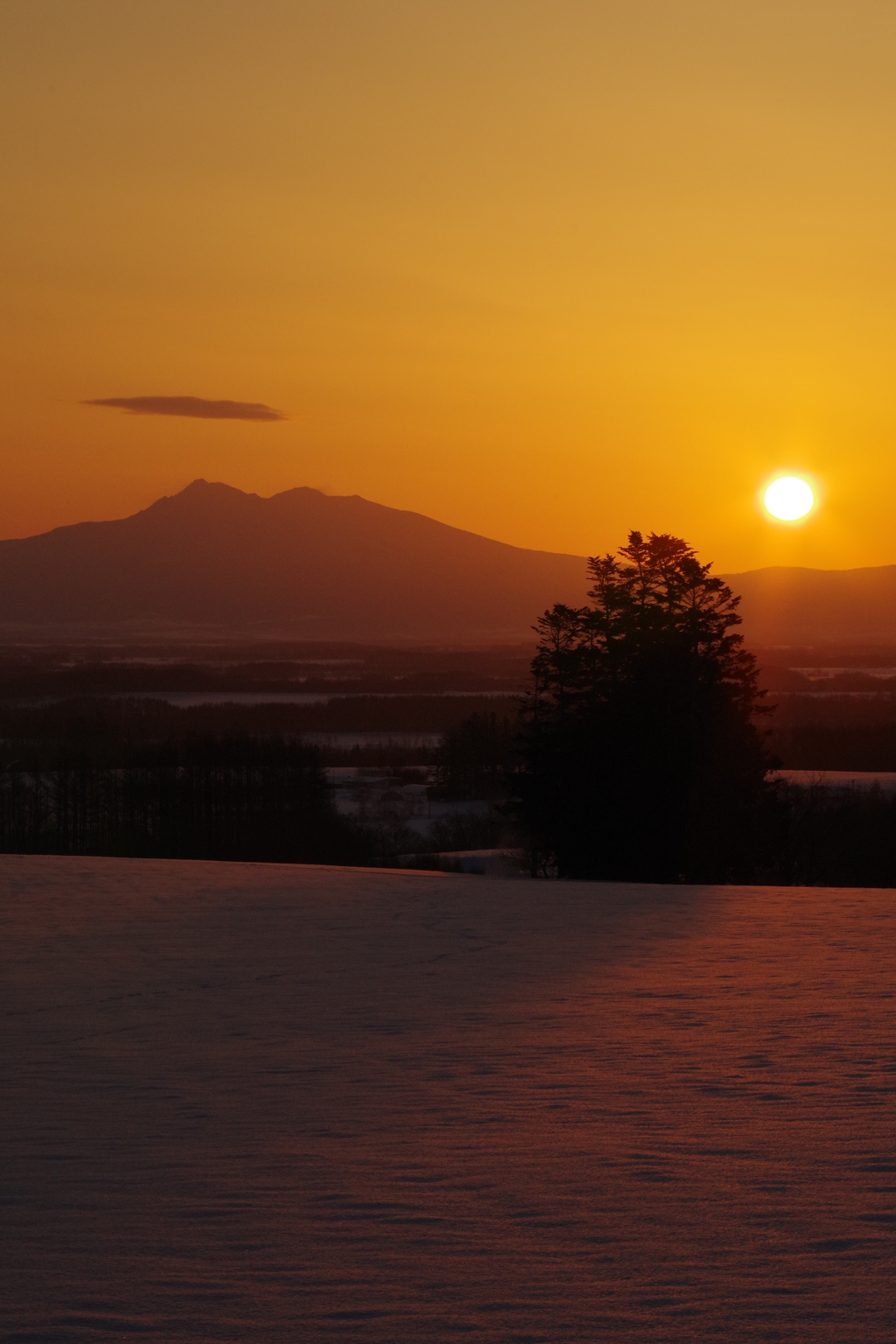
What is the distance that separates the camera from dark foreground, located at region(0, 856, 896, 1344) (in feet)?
14.5

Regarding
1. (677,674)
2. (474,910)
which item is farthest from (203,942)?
(677,674)

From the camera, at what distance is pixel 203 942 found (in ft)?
47.3

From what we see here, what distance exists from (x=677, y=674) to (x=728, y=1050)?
89.0 ft

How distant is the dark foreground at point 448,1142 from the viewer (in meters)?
4.43

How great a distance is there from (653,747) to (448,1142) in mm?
28131

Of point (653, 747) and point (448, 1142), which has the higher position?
point (653, 747)

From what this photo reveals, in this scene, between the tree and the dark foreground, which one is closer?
the dark foreground

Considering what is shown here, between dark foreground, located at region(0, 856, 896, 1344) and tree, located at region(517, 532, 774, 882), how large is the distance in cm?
1972

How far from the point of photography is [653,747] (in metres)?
34.1

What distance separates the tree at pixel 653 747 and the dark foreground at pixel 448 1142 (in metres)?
19.7

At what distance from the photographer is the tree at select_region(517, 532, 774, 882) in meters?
33.7

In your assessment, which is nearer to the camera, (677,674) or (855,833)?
(677,674)

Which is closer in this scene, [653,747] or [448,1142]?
[448,1142]

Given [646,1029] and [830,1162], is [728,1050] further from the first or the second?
[830,1162]
